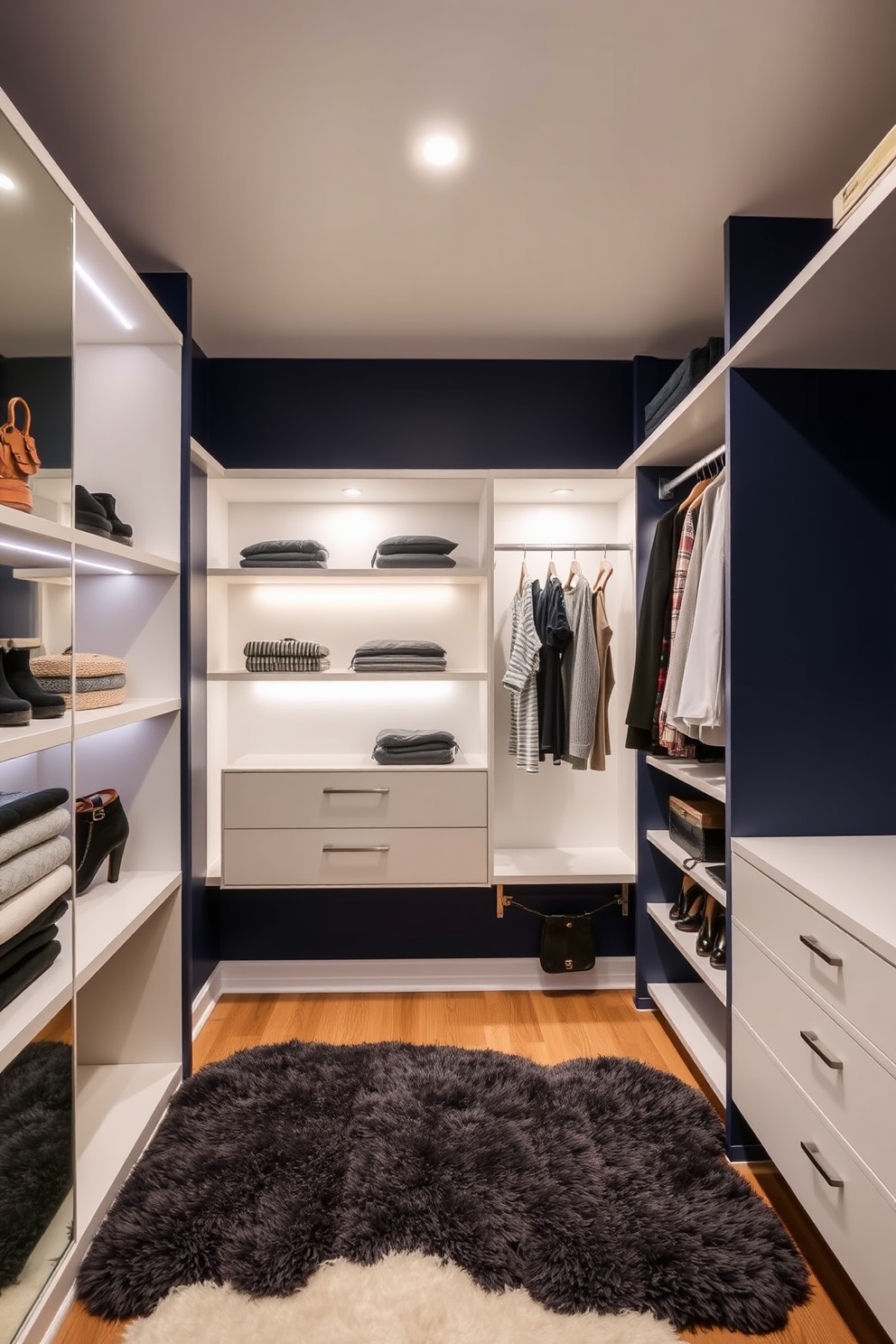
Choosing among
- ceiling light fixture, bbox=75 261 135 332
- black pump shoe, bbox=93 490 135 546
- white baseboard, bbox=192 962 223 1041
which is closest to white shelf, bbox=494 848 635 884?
white baseboard, bbox=192 962 223 1041

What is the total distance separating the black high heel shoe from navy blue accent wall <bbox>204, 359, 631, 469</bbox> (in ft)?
5.71

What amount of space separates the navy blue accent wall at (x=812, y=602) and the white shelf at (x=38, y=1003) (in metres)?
1.60

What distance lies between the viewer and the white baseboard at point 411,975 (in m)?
2.99

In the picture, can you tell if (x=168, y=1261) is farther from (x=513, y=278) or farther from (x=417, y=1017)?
(x=513, y=278)

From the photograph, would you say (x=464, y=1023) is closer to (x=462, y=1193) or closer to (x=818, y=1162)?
(x=462, y=1193)

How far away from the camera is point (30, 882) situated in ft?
4.33

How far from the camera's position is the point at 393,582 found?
3047mm

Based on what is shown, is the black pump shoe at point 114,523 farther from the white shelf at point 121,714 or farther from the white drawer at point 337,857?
the white drawer at point 337,857

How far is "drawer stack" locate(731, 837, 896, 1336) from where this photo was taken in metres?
1.25

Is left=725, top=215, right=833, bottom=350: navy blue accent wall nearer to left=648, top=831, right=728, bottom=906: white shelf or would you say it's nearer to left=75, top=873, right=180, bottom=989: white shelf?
left=648, top=831, right=728, bottom=906: white shelf

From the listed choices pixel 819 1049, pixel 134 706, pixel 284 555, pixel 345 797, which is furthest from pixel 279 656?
pixel 819 1049

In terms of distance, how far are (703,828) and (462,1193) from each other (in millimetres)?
1226

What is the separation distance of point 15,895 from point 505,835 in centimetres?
216

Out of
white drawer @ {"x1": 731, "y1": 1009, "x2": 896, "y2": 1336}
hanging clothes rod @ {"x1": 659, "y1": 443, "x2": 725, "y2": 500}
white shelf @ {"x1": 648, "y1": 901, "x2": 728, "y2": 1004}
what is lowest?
white drawer @ {"x1": 731, "y1": 1009, "x2": 896, "y2": 1336}
